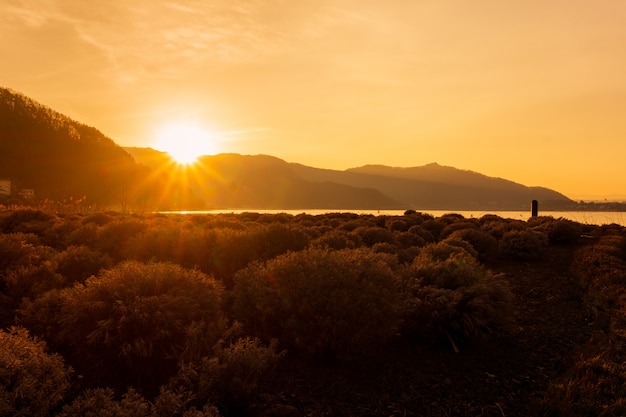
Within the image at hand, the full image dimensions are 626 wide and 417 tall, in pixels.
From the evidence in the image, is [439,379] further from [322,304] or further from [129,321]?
[129,321]

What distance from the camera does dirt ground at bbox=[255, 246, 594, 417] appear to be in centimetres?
540

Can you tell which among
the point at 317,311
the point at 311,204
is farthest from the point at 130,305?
the point at 311,204

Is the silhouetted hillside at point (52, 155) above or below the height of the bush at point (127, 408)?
above

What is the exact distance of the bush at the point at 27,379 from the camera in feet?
12.5

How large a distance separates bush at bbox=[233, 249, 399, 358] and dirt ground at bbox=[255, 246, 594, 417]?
34 centimetres

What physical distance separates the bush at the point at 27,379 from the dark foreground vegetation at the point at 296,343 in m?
0.01

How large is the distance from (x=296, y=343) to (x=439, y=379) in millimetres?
1975

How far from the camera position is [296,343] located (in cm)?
659

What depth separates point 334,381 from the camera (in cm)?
598

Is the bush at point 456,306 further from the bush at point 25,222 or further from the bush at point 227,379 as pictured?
the bush at point 25,222

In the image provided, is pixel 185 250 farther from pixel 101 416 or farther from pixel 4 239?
pixel 101 416

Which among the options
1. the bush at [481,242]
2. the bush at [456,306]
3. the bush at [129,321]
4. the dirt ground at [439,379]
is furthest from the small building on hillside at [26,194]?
the dirt ground at [439,379]

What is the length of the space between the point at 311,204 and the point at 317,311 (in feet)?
626

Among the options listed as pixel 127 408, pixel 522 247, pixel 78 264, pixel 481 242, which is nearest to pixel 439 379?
pixel 127 408
